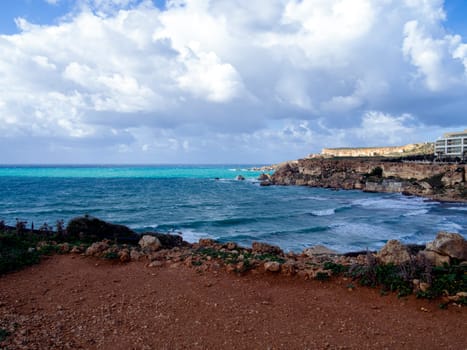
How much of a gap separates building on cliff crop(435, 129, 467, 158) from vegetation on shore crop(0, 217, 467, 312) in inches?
3101

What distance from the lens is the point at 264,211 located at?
32750 mm

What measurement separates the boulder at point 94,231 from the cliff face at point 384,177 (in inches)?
1686

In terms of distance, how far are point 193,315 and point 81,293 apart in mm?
3010

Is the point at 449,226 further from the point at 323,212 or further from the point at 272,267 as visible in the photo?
the point at 272,267

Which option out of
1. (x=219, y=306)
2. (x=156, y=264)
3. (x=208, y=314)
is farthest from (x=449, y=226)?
(x=208, y=314)

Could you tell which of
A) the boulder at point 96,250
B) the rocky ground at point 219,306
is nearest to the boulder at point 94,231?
the boulder at point 96,250

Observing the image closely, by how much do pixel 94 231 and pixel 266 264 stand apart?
796 centimetres

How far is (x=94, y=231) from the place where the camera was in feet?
43.4

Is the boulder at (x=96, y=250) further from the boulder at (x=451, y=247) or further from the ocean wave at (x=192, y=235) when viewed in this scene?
the boulder at (x=451, y=247)

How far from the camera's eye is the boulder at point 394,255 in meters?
8.50

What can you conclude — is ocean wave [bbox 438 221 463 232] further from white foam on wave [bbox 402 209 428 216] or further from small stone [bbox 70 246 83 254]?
small stone [bbox 70 246 83 254]

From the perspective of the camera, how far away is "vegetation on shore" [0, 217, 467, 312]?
24.2ft

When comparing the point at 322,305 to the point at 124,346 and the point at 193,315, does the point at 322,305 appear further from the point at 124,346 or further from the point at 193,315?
the point at 124,346

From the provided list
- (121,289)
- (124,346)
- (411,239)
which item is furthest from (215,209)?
(124,346)
